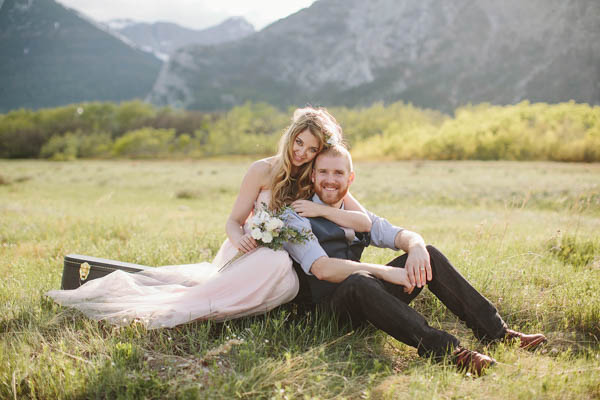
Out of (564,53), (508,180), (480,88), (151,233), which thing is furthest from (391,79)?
(151,233)

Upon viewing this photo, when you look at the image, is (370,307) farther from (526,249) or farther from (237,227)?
(526,249)

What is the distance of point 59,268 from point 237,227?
2.58m

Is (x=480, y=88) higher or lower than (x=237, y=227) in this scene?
higher

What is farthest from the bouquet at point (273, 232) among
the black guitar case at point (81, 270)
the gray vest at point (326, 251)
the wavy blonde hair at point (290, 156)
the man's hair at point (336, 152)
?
the black guitar case at point (81, 270)

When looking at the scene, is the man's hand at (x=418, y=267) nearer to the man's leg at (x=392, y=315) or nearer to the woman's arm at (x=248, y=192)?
the man's leg at (x=392, y=315)

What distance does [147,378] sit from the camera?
2627 mm

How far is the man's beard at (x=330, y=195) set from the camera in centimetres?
407

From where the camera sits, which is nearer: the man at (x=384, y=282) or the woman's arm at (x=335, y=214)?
the man at (x=384, y=282)

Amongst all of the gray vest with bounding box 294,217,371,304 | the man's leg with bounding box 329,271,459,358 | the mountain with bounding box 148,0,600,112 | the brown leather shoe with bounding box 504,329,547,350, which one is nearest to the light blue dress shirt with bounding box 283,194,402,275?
the gray vest with bounding box 294,217,371,304

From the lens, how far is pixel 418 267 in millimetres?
3426

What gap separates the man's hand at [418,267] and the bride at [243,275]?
0.64 metres

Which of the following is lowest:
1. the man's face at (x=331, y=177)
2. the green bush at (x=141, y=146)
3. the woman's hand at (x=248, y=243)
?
the woman's hand at (x=248, y=243)

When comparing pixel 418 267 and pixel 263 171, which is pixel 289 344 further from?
pixel 263 171

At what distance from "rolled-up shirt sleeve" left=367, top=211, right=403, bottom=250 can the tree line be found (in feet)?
5.32
